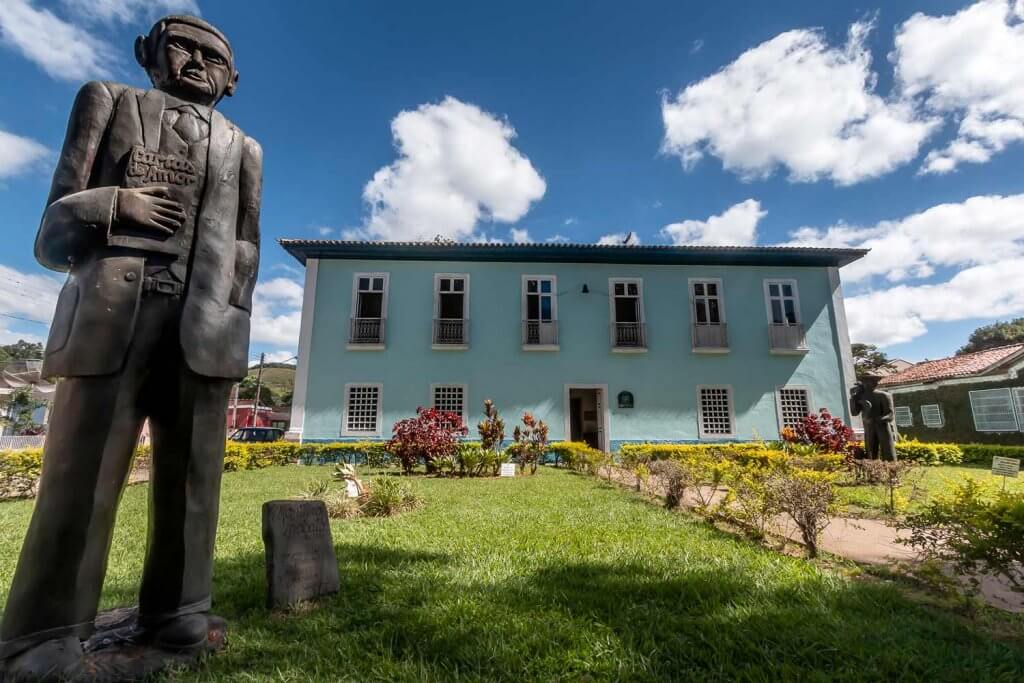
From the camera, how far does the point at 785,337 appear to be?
15.8 meters

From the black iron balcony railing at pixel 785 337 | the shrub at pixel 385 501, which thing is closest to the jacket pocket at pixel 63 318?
the shrub at pixel 385 501

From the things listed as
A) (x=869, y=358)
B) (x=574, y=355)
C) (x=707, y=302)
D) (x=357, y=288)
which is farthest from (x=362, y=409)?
(x=869, y=358)

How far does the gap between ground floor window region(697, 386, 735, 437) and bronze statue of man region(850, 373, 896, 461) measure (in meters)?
6.02

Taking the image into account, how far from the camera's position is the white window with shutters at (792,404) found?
15328 mm

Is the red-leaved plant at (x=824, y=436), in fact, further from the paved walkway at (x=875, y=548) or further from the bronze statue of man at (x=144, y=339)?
the bronze statue of man at (x=144, y=339)

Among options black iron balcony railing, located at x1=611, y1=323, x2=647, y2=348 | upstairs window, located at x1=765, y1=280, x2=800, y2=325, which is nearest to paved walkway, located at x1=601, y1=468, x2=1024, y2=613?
black iron balcony railing, located at x1=611, y1=323, x2=647, y2=348

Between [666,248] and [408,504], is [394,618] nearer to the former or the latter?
[408,504]

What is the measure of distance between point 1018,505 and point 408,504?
5.81 metres

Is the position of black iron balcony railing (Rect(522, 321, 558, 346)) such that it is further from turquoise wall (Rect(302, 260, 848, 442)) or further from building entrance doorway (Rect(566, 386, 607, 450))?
building entrance doorway (Rect(566, 386, 607, 450))

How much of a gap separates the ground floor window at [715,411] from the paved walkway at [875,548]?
32.2 ft

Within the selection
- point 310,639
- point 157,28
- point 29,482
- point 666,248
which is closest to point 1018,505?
point 310,639

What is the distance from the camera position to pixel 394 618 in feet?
8.52

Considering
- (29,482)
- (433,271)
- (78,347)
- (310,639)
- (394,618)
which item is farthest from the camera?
(433,271)

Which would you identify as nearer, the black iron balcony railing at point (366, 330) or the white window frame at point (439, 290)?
the black iron balcony railing at point (366, 330)
